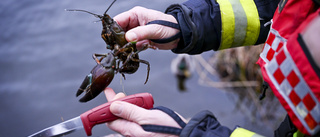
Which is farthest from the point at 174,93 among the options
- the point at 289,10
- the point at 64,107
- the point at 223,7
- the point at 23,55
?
the point at 289,10

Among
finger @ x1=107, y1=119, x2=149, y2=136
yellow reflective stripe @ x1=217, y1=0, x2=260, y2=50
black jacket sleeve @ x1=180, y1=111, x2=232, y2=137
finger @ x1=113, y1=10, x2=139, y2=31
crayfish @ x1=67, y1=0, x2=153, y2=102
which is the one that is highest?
finger @ x1=113, y1=10, x2=139, y2=31

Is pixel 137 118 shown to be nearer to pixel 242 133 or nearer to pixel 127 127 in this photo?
pixel 127 127

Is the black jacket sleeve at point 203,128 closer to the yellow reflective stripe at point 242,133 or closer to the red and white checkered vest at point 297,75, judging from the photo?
the yellow reflective stripe at point 242,133

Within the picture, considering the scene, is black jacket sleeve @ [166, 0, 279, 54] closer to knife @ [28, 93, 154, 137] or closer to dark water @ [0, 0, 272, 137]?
knife @ [28, 93, 154, 137]

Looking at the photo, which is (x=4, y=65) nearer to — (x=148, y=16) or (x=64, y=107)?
(x=64, y=107)

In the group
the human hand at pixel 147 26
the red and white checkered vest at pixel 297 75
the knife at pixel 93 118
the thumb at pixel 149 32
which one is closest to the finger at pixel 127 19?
the human hand at pixel 147 26

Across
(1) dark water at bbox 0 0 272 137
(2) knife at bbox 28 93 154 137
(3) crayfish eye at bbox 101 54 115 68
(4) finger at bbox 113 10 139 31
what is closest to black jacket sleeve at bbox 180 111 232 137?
(2) knife at bbox 28 93 154 137

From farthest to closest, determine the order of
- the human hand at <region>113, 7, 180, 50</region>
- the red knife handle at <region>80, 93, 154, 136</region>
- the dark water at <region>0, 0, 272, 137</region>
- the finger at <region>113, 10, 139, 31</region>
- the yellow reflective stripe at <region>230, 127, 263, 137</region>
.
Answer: the dark water at <region>0, 0, 272, 137</region> < the finger at <region>113, 10, 139, 31</region> < the human hand at <region>113, 7, 180, 50</region> < the red knife handle at <region>80, 93, 154, 136</region> < the yellow reflective stripe at <region>230, 127, 263, 137</region>
